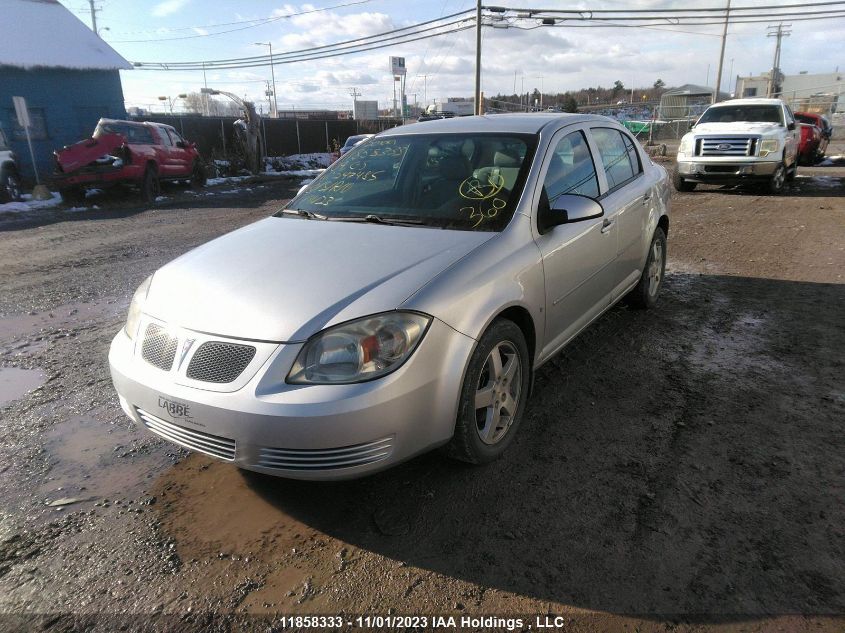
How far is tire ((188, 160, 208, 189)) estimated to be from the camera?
18.5m

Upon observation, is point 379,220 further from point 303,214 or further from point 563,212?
Result: point 563,212

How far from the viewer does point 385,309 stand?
252 cm

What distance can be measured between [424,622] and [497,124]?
10.2 ft

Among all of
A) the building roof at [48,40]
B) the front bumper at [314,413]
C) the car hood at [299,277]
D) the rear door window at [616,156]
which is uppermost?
the building roof at [48,40]

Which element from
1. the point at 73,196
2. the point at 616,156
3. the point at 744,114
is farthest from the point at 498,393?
the point at 73,196

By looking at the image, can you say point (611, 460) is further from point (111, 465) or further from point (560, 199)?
point (111, 465)

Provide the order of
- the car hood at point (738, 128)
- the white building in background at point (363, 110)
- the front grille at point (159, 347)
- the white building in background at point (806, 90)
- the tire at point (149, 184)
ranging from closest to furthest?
the front grille at point (159, 347) → the car hood at point (738, 128) → the tire at point (149, 184) → the white building in background at point (806, 90) → the white building in background at point (363, 110)

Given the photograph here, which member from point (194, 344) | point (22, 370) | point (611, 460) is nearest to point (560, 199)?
point (611, 460)

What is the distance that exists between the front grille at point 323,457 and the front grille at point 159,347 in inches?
25.4

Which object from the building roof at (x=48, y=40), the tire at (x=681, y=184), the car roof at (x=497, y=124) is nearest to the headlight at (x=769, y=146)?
the tire at (x=681, y=184)

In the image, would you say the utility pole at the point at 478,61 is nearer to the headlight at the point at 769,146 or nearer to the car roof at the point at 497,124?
the headlight at the point at 769,146

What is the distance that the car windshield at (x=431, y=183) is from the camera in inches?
135

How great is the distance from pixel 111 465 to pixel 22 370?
1.87 meters

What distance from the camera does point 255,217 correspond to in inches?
479
